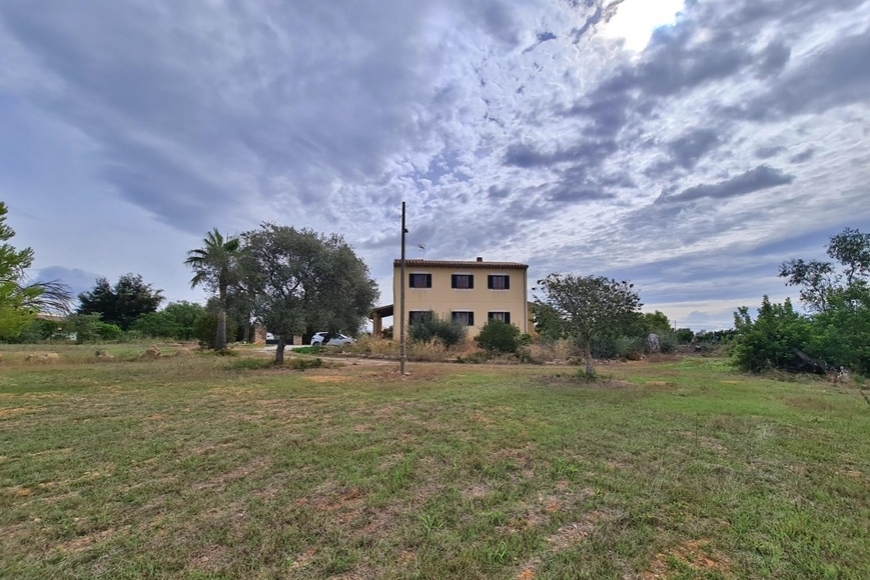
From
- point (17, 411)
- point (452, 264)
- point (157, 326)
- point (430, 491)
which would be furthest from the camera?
point (157, 326)

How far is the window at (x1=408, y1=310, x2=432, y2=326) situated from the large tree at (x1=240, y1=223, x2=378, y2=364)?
29.7ft

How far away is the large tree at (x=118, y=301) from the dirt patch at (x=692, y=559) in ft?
143

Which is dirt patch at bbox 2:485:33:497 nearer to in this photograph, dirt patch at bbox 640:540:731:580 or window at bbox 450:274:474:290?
dirt patch at bbox 640:540:731:580

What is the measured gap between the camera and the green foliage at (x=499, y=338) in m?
20.6

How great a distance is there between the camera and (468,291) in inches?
1069

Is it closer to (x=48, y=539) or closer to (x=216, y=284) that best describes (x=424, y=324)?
(x=216, y=284)

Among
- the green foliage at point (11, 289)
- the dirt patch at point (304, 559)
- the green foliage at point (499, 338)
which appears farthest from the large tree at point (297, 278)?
the dirt patch at point (304, 559)

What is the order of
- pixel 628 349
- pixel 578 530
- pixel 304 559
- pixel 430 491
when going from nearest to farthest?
pixel 304 559, pixel 578 530, pixel 430 491, pixel 628 349

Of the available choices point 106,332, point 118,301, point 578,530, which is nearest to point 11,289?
point 578,530

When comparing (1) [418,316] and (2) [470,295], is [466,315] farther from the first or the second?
(1) [418,316]

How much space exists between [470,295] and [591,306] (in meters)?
15.9

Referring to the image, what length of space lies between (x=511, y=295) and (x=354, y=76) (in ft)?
61.5

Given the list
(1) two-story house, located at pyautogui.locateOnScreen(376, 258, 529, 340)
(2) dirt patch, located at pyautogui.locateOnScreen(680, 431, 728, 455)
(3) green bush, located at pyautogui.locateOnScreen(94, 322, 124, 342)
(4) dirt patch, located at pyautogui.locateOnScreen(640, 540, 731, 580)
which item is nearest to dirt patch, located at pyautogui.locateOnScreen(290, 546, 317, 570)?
(4) dirt patch, located at pyautogui.locateOnScreen(640, 540, 731, 580)

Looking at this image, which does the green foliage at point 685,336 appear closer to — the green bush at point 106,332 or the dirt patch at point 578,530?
the dirt patch at point 578,530
